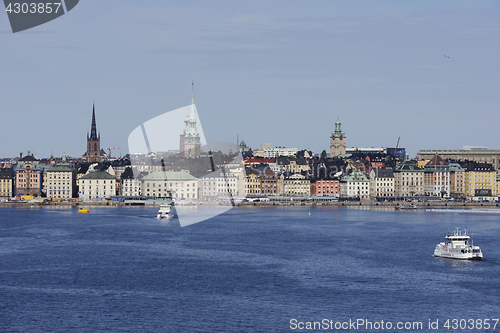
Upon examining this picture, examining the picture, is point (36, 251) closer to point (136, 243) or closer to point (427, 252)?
point (136, 243)

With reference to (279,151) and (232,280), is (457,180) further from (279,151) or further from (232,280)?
(279,151)

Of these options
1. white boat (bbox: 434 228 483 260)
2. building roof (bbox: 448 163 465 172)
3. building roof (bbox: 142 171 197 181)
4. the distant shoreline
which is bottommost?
the distant shoreline

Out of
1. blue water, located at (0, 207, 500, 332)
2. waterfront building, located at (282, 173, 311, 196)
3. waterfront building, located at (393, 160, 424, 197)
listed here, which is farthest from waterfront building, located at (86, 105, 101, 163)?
blue water, located at (0, 207, 500, 332)

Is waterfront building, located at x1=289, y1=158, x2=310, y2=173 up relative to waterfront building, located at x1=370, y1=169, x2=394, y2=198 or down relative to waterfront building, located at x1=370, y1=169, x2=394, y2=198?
up

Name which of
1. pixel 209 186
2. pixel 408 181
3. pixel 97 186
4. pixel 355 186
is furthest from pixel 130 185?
pixel 408 181

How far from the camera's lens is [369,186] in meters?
85.2

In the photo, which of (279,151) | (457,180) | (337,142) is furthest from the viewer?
(279,151)

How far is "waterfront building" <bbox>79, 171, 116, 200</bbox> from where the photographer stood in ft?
266

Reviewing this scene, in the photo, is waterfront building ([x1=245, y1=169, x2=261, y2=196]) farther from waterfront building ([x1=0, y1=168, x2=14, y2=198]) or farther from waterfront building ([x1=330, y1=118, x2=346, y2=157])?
waterfront building ([x1=330, y1=118, x2=346, y2=157])

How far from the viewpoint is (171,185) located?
77062mm

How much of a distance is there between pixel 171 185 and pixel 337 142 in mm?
58489

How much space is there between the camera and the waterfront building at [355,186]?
83812 mm

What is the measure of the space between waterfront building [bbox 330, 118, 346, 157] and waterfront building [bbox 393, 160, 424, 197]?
42127 mm

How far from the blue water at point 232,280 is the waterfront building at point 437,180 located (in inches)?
1815
